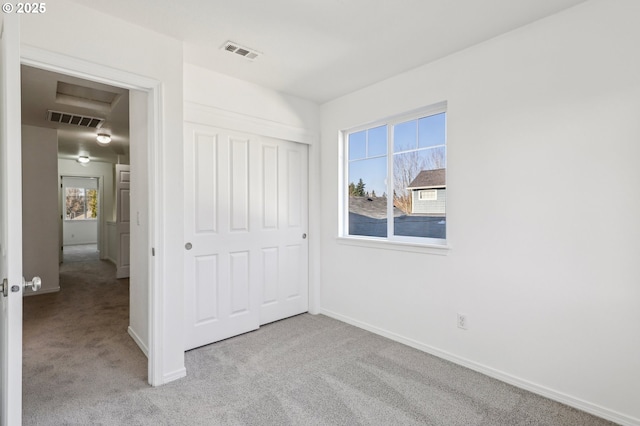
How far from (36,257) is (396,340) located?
498 centimetres

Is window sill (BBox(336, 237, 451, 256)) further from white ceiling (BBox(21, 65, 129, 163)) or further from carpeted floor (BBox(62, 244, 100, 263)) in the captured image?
carpeted floor (BBox(62, 244, 100, 263))

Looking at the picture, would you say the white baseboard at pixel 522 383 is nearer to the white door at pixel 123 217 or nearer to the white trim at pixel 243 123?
the white trim at pixel 243 123

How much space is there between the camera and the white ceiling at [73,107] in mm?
3109

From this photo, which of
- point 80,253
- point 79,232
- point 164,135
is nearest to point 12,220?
point 164,135

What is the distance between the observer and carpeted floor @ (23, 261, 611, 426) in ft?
6.44

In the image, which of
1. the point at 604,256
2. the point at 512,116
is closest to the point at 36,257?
the point at 512,116

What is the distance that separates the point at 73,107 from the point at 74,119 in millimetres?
583

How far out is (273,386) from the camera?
229cm

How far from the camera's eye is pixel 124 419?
1.93 meters

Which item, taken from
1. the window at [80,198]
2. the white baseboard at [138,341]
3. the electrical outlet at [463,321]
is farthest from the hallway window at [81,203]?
the electrical outlet at [463,321]

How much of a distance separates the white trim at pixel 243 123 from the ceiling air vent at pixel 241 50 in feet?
1.84

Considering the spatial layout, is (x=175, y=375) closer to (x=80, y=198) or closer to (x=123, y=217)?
(x=123, y=217)

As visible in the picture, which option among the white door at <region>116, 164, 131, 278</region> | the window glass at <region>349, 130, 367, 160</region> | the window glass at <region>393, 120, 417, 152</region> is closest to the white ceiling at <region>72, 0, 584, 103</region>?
the window glass at <region>393, 120, 417, 152</region>

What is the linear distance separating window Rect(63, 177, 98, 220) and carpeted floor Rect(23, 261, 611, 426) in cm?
755
